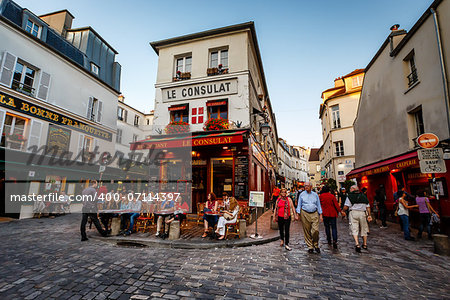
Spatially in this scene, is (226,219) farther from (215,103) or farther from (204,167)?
(215,103)

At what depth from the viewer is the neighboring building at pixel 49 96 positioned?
446 inches

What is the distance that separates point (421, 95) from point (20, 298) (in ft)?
43.0

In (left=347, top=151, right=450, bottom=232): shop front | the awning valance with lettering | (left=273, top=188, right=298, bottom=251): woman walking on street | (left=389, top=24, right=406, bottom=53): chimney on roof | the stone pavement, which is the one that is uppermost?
(left=389, top=24, right=406, bottom=53): chimney on roof

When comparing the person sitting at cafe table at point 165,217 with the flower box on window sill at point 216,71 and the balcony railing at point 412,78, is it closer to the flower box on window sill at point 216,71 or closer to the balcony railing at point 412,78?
the flower box on window sill at point 216,71

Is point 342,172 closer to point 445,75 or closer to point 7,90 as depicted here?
point 445,75

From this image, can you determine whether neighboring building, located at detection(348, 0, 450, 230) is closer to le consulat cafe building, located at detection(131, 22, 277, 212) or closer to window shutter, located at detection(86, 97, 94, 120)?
le consulat cafe building, located at detection(131, 22, 277, 212)

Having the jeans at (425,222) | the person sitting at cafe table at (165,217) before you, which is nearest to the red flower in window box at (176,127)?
the person sitting at cafe table at (165,217)

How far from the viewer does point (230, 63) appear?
11812mm

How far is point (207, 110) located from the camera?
38.3 ft

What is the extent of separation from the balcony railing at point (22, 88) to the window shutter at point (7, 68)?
0.37 m

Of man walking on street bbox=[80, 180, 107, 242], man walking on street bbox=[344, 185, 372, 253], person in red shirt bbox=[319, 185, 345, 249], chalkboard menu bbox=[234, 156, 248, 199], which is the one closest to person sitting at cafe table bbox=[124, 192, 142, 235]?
man walking on street bbox=[80, 180, 107, 242]

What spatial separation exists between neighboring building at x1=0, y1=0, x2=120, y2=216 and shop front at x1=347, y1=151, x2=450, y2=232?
18505mm

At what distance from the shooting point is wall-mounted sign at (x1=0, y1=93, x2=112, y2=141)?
36.4 feet

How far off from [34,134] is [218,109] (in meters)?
11.0
